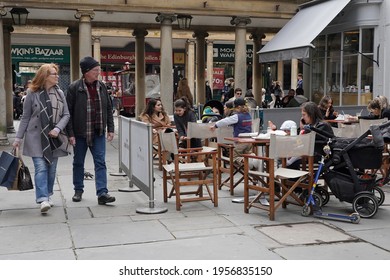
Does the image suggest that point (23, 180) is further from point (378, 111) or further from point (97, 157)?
point (378, 111)

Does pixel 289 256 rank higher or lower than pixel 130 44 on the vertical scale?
lower

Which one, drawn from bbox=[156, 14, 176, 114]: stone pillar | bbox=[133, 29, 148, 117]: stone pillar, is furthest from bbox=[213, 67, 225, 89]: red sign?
bbox=[156, 14, 176, 114]: stone pillar

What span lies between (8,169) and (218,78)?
2951cm

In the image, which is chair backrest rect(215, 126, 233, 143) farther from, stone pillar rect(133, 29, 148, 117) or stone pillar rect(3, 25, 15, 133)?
stone pillar rect(133, 29, 148, 117)

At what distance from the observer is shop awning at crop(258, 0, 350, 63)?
46.8 ft

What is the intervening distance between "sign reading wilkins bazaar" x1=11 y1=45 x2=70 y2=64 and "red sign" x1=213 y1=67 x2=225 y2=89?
42.1 feet

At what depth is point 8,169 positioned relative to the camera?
6.96 meters

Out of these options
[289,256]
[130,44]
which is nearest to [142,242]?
[289,256]

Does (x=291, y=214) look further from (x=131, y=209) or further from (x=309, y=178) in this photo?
(x=131, y=209)

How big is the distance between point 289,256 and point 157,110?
6.53 m

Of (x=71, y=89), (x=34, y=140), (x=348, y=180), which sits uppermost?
(x=71, y=89)

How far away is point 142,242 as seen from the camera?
18.3 ft

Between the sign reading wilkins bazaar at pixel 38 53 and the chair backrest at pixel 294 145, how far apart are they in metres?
20.2

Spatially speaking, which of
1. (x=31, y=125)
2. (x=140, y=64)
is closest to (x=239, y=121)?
(x=31, y=125)
